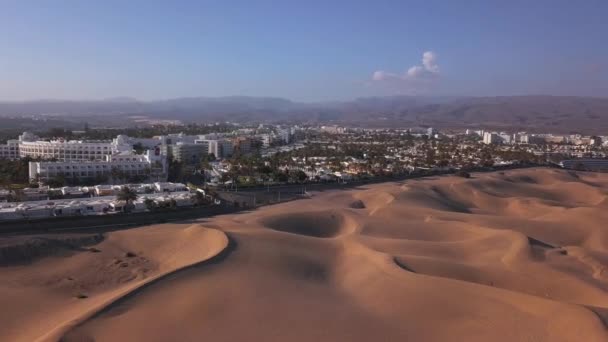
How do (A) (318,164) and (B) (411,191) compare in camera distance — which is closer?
(B) (411,191)

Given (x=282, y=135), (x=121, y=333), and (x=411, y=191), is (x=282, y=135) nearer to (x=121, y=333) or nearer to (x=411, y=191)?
(x=411, y=191)

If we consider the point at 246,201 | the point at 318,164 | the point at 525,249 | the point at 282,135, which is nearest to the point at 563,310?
the point at 525,249

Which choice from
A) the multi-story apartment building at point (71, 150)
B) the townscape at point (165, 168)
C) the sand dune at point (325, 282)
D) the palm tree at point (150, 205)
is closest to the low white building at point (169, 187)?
the townscape at point (165, 168)

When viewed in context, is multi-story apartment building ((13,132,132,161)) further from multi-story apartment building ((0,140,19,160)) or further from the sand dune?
the sand dune

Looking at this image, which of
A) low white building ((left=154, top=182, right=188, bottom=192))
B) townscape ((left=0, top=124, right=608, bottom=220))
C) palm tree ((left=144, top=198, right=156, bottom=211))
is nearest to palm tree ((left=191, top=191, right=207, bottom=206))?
townscape ((left=0, top=124, right=608, bottom=220))

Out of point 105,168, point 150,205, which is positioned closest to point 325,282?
point 150,205

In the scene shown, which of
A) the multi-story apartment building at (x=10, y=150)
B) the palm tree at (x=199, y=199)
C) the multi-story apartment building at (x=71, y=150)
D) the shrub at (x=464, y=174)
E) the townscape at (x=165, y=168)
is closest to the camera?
the townscape at (x=165, y=168)

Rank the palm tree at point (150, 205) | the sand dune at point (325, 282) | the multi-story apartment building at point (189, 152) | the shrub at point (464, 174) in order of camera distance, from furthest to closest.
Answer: the multi-story apartment building at point (189, 152), the shrub at point (464, 174), the palm tree at point (150, 205), the sand dune at point (325, 282)

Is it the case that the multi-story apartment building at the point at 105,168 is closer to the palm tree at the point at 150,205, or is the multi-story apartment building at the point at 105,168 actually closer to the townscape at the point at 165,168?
the townscape at the point at 165,168
